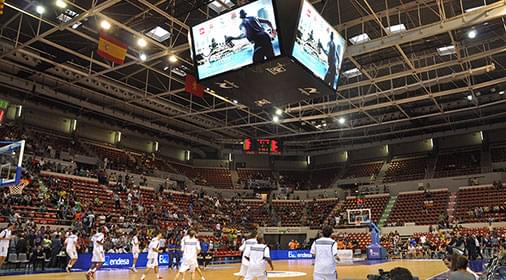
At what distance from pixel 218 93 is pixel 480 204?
24947mm

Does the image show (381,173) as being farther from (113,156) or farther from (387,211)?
(113,156)

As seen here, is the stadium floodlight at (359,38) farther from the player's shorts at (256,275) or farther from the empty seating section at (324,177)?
the empty seating section at (324,177)

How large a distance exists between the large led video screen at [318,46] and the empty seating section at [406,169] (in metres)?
27.3

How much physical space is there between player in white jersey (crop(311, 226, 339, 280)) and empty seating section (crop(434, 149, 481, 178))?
29203 millimetres

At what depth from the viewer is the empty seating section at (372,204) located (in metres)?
32.6

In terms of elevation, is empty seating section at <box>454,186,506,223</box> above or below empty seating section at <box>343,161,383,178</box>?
below

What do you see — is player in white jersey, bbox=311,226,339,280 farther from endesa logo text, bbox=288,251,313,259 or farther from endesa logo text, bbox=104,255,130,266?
endesa logo text, bbox=288,251,313,259

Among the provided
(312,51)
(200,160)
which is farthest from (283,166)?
(312,51)

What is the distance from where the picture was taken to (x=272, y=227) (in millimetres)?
34062

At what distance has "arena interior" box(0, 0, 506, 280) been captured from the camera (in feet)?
43.0

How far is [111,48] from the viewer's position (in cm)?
1633

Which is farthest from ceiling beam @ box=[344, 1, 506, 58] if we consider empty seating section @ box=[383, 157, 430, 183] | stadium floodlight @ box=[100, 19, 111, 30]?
empty seating section @ box=[383, 157, 430, 183]

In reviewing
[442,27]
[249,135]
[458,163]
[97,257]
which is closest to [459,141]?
[458,163]

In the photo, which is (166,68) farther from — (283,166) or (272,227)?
(283,166)
